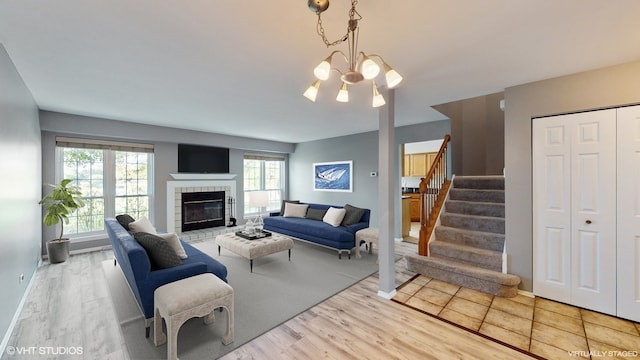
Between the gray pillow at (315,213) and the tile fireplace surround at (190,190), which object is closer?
the gray pillow at (315,213)

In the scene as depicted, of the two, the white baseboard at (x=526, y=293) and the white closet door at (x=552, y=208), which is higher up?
the white closet door at (x=552, y=208)

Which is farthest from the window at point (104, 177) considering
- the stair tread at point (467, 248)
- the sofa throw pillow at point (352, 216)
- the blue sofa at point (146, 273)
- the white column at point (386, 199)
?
the stair tread at point (467, 248)

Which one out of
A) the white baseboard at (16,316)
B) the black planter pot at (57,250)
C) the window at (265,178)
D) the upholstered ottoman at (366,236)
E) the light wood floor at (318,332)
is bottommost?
the light wood floor at (318,332)

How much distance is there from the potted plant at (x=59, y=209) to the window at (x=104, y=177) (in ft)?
1.64

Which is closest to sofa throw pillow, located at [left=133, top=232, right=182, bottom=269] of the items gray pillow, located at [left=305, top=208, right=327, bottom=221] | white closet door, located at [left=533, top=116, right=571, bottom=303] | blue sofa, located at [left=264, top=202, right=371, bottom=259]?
blue sofa, located at [left=264, top=202, right=371, bottom=259]

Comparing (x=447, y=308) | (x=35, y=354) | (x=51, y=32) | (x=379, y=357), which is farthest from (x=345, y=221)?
(x=51, y=32)

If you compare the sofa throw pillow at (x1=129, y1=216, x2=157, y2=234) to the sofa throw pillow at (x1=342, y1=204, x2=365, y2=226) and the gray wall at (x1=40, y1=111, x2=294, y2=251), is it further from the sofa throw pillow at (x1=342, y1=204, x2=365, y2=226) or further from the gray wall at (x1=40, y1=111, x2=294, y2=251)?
the sofa throw pillow at (x1=342, y1=204, x2=365, y2=226)

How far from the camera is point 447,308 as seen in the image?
103 inches

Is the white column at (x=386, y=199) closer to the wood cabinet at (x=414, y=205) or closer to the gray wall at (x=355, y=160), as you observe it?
the gray wall at (x=355, y=160)

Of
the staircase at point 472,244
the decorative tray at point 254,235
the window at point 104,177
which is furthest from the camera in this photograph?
the window at point 104,177

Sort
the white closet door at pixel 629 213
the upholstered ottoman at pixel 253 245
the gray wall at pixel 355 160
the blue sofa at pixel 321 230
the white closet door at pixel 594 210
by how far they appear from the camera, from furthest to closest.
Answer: the gray wall at pixel 355 160
the blue sofa at pixel 321 230
the upholstered ottoman at pixel 253 245
the white closet door at pixel 594 210
the white closet door at pixel 629 213

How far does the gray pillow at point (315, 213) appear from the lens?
5.36m

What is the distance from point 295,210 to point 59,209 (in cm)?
403

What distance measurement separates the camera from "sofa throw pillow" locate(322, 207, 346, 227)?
462 centimetres
